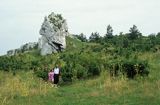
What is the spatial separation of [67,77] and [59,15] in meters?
39.7

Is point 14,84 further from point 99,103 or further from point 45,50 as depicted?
point 45,50

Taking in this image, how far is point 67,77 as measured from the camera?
2464 cm

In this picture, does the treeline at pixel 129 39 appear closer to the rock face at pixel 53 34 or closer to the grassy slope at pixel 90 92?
the rock face at pixel 53 34

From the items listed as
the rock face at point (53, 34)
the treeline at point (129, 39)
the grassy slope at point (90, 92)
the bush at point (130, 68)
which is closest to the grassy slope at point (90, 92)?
the grassy slope at point (90, 92)

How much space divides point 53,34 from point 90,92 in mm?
43541

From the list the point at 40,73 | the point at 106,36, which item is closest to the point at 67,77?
the point at 40,73

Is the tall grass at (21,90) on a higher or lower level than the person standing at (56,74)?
lower

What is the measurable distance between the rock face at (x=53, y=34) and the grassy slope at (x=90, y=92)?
38.9 metres

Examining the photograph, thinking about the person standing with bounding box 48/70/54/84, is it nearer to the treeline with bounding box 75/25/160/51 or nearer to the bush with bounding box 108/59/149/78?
the bush with bounding box 108/59/149/78

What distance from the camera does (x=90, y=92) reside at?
19672 mm

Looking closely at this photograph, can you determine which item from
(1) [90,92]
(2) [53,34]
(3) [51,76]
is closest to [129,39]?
(2) [53,34]

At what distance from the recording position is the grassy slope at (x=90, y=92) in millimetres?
17141

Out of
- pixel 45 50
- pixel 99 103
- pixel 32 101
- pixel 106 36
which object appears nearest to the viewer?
pixel 99 103

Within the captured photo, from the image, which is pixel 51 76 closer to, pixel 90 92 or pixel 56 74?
pixel 56 74
